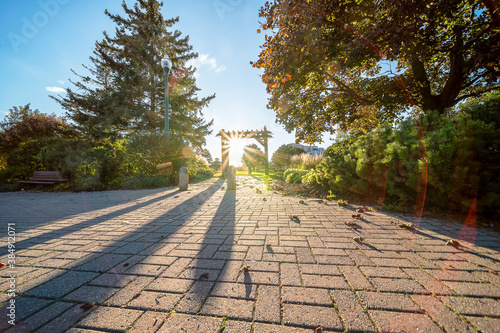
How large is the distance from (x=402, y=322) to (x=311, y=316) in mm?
517

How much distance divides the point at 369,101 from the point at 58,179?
42.6ft

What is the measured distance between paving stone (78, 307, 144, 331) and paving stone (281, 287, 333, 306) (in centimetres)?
97

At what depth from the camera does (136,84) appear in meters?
13.2

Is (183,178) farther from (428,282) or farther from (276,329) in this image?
(428,282)

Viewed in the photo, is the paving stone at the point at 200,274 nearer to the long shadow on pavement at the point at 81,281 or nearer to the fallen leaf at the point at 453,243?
the long shadow on pavement at the point at 81,281

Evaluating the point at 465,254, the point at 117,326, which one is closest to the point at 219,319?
the point at 117,326

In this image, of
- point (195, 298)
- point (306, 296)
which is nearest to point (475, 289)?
point (306, 296)

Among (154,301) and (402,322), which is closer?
(402,322)

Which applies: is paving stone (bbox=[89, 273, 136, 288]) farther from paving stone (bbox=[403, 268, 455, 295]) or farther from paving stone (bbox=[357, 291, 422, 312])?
paving stone (bbox=[403, 268, 455, 295])

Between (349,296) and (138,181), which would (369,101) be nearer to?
(349,296)

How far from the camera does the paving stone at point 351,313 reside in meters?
1.06

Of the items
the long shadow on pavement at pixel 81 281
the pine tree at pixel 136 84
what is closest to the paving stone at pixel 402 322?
the long shadow on pavement at pixel 81 281

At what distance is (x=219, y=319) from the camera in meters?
1.13

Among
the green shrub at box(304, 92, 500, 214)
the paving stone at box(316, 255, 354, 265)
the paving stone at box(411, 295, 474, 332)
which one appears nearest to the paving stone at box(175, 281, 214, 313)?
the paving stone at box(316, 255, 354, 265)
